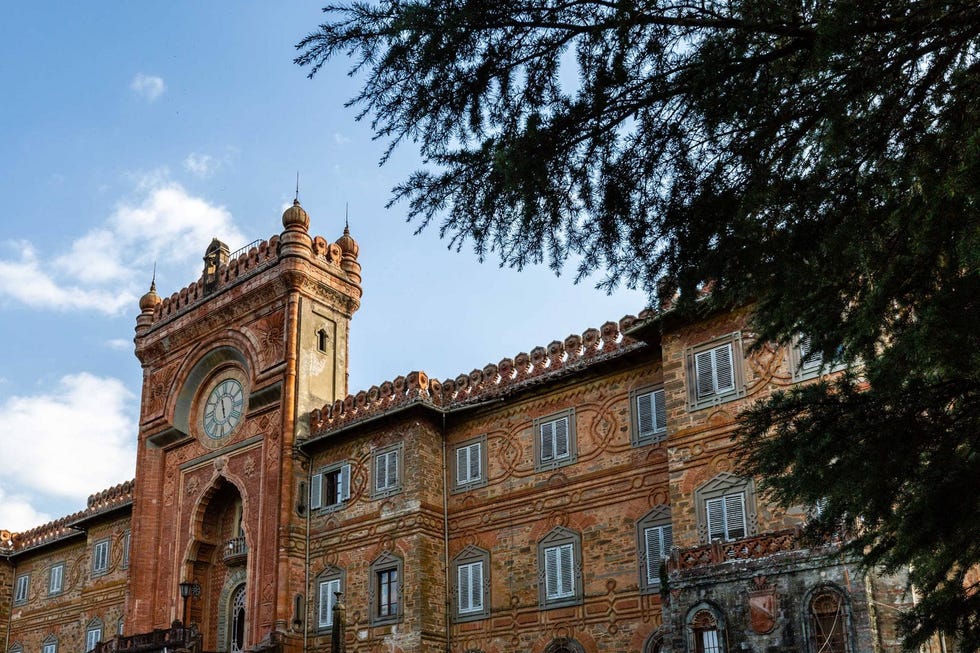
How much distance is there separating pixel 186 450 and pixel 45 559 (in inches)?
427

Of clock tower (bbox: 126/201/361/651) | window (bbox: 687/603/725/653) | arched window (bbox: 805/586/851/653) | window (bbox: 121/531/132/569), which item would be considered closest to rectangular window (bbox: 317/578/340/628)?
clock tower (bbox: 126/201/361/651)

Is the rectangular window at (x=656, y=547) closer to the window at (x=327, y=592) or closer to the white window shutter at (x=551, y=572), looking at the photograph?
the white window shutter at (x=551, y=572)

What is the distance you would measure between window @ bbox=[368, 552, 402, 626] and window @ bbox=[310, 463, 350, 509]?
7.55 ft

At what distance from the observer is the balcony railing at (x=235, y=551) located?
26.9 m

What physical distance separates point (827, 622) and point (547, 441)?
862 centimetres

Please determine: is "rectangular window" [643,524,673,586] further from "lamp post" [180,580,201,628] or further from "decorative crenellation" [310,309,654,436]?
"lamp post" [180,580,201,628]

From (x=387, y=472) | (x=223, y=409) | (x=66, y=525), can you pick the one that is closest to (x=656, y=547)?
(x=387, y=472)

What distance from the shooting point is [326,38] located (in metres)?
7.18

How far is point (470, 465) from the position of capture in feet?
80.4

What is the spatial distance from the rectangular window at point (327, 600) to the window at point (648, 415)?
8456mm

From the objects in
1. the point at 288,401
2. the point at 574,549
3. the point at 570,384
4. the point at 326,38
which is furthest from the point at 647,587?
the point at 326,38

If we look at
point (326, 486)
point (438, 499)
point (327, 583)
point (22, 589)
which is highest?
point (326, 486)

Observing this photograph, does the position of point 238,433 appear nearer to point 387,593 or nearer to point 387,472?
point 387,472

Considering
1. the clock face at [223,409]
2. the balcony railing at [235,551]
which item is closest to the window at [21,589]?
the clock face at [223,409]
